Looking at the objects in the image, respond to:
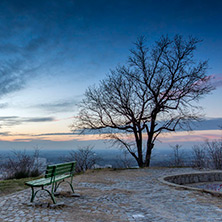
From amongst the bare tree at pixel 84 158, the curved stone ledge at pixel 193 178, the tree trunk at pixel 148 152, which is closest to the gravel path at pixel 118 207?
the curved stone ledge at pixel 193 178

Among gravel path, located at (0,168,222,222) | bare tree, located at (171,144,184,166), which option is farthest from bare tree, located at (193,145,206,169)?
gravel path, located at (0,168,222,222)

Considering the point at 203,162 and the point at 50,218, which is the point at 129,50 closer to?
the point at 203,162

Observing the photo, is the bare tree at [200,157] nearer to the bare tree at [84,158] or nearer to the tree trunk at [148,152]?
the tree trunk at [148,152]

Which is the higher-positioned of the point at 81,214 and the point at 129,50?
the point at 129,50

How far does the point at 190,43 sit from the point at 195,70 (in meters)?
2.08

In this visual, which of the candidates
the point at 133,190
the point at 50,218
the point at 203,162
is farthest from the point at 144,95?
the point at 50,218

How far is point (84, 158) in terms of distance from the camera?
1900 cm

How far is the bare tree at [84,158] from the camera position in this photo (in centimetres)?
1858

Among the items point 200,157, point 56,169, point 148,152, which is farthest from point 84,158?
point 56,169

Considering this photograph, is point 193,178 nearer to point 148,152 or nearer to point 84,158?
point 148,152

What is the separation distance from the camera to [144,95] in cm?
1633

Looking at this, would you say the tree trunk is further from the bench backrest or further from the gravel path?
the bench backrest

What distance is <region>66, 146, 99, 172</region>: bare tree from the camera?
1858 cm

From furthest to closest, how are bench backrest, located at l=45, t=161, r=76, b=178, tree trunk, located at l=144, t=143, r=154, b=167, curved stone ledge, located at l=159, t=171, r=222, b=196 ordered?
tree trunk, located at l=144, t=143, r=154, b=167 → curved stone ledge, located at l=159, t=171, r=222, b=196 → bench backrest, located at l=45, t=161, r=76, b=178
